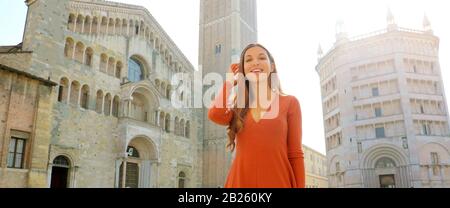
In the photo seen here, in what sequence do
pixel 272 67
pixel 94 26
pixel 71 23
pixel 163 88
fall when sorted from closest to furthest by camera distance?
1. pixel 272 67
2. pixel 71 23
3. pixel 94 26
4. pixel 163 88

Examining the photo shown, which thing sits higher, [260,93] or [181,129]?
[181,129]

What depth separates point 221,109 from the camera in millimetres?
2322

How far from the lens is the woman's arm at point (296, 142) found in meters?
2.25

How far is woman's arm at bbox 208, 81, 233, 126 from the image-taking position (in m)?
2.32

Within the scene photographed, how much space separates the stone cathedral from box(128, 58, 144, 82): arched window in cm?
8

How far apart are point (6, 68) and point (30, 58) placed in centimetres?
290

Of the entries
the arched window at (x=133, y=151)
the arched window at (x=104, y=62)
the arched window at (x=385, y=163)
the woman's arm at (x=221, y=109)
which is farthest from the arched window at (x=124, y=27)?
the arched window at (x=385, y=163)

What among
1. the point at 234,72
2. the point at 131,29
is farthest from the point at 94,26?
the point at 234,72

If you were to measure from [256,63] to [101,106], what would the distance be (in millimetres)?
20737

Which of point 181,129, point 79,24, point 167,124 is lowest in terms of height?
point 181,129

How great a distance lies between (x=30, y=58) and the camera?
17.5 m

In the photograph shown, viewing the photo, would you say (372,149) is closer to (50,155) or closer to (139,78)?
(139,78)

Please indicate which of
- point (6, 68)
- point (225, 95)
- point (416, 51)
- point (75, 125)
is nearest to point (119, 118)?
point (75, 125)

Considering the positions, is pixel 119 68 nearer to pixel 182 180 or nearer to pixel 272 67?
pixel 182 180
